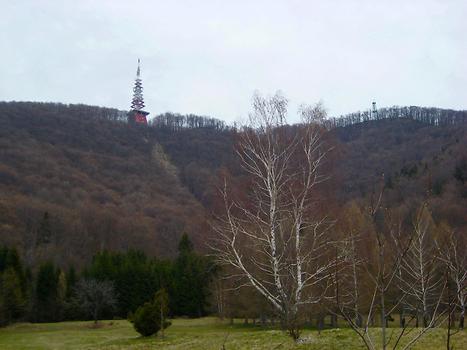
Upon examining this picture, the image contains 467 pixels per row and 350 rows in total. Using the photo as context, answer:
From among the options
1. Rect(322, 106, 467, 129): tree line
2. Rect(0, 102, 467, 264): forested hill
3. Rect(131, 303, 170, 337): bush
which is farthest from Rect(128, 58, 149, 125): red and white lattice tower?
Rect(131, 303, 170, 337): bush

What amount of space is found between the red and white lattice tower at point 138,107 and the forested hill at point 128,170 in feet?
13.0

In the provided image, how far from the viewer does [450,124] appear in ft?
272

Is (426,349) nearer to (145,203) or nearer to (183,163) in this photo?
(145,203)

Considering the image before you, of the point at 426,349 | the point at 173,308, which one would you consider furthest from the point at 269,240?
the point at 173,308

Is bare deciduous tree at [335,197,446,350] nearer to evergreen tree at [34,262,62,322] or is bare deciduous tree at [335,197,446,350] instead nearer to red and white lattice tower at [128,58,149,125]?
evergreen tree at [34,262,62,322]

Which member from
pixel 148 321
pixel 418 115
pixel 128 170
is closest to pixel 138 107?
pixel 128 170

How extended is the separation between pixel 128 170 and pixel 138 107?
33.4 metres

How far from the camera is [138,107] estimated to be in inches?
5138

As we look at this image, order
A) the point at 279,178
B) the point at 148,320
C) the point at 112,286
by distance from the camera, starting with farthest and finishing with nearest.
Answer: the point at 112,286
the point at 148,320
the point at 279,178

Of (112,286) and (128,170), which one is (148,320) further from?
(128,170)

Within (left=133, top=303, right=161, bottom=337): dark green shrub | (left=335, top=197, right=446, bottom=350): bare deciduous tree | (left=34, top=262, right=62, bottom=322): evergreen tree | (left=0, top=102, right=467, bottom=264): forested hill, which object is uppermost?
(left=0, top=102, right=467, bottom=264): forested hill

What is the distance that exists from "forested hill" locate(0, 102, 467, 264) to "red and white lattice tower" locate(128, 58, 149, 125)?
397 cm

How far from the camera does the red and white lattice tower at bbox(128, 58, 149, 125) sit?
4778 inches

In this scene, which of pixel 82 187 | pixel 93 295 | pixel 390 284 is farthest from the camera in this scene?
pixel 82 187
